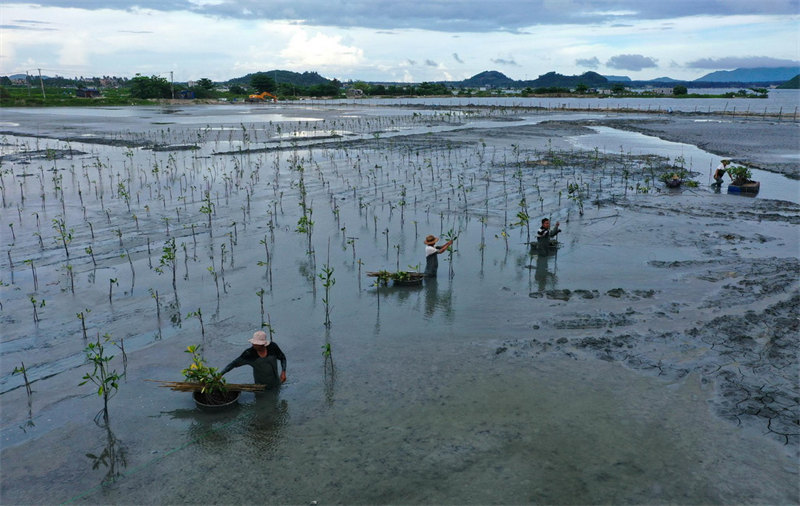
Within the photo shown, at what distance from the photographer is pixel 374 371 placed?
27.1 ft

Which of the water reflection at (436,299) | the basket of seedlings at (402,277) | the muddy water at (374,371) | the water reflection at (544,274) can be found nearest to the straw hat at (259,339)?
the muddy water at (374,371)

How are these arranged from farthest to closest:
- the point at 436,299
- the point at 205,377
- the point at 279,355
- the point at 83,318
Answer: the point at 436,299 → the point at 83,318 → the point at 279,355 → the point at 205,377

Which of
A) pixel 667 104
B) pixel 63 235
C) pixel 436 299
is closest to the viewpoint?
pixel 436 299

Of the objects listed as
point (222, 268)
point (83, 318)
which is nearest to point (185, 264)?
point (222, 268)

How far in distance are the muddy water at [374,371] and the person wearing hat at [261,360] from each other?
0.29m

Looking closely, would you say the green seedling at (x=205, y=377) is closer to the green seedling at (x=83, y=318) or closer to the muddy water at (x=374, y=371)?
the muddy water at (x=374, y=371)

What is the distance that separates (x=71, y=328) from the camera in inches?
365

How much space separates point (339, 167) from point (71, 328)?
671 inches

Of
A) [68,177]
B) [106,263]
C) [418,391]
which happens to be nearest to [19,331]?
[106,263]

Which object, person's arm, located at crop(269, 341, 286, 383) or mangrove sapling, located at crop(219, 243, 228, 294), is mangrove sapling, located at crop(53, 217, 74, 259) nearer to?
mangrove sapling, located at crop(219, 243, 228, 294)

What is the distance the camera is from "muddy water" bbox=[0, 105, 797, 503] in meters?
5.98

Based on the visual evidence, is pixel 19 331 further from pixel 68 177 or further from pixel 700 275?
pixel 68 177

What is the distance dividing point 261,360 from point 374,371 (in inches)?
66.5

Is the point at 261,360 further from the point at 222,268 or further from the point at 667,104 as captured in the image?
the point at 667,104
